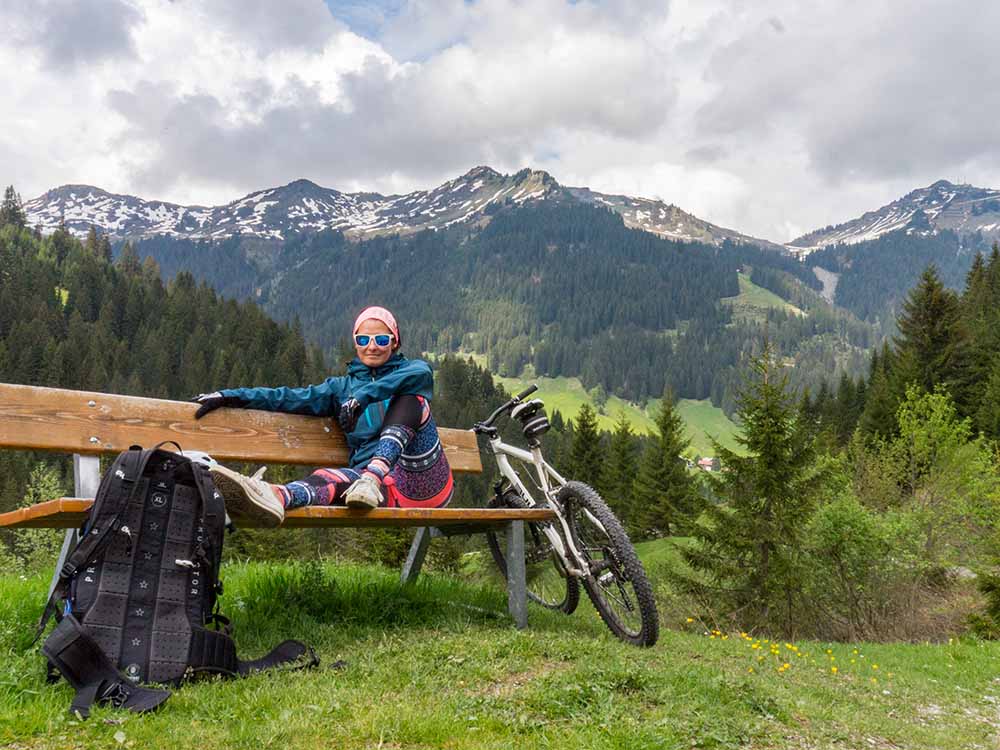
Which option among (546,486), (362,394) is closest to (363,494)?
(362,394)

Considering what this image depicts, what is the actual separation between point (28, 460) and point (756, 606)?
78.1m

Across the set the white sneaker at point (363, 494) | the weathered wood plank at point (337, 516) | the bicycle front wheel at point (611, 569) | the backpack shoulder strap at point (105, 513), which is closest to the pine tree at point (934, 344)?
the bicycle front wheel at point (611, 569)

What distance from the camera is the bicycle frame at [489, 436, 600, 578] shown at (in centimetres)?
616

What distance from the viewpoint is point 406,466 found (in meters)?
5.79

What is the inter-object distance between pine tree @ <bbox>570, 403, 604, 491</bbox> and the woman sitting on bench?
48.8 metres

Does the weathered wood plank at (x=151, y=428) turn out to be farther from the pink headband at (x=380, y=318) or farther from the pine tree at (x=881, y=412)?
the pine tree at (x=881, y=412)

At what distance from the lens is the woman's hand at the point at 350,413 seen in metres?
5.80

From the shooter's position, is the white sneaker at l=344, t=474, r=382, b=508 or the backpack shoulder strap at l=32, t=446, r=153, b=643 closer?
the backpack shoulder strap at l=32, t=446, r=153, b=643

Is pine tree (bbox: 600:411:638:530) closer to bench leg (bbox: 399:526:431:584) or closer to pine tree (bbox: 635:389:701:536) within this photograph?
pine tree (bbox: 635:389:701:536)

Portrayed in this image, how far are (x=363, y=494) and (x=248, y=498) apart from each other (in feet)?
2.42

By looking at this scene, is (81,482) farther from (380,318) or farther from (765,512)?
(765,512)

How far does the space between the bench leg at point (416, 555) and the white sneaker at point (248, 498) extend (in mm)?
2157

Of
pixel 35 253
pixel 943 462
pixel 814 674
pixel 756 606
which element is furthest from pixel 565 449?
pixel 35 253

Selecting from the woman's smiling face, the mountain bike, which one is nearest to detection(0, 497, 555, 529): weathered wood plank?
the mountain bike
